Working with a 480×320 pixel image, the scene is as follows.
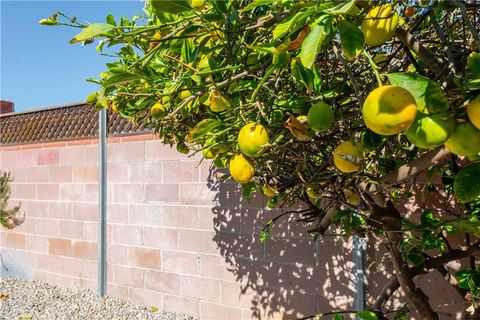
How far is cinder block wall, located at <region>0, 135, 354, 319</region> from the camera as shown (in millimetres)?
2811

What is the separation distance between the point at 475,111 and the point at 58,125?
176 inches

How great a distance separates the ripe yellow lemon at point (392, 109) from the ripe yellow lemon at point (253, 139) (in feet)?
0.96

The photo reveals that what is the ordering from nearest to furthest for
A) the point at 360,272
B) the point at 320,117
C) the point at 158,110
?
the point at 320,117 < the point at 158,110 < the point at 360,272

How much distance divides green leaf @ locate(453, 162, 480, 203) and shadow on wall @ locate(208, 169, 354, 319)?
184cm

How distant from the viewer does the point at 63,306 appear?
380cm

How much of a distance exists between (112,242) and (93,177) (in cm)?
64

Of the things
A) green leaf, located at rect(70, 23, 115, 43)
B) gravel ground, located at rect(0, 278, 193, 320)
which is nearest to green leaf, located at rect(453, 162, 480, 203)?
green leaf, located at rect(70, 23, 115, 43)

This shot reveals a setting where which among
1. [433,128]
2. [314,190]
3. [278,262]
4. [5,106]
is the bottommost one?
[278,262]

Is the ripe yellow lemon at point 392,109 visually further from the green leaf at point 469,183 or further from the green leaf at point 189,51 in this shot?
the green leaf at point 189,51

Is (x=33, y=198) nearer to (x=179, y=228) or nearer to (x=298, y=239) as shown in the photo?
(x=179, y=228)

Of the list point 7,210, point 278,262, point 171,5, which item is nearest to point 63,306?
point 7,210

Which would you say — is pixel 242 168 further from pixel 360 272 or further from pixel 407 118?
pixel 360 272

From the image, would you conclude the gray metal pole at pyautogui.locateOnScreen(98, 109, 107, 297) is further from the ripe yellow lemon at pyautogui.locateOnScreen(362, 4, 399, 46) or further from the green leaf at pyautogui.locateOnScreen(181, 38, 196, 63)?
the ripe yellow lemon at pyautogui.locateOnScreen(362, 4, 399, 46)

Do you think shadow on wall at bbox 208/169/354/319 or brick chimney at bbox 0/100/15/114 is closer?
shadow on wall at bbox 208/169/354/319
